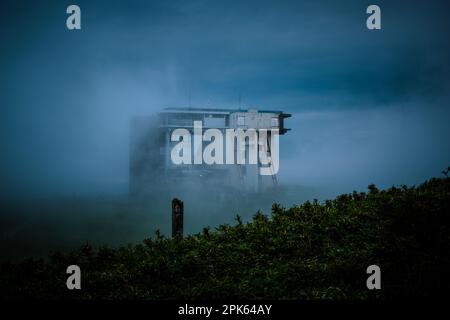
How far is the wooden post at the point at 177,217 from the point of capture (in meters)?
10.9

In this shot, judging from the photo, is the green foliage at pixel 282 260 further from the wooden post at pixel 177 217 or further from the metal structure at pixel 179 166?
the metal structure at pixel 179 166

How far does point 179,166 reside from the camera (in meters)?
19.7

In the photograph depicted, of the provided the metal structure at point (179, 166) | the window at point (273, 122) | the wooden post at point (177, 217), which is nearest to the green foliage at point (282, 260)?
the wooden post at point (177, 217)

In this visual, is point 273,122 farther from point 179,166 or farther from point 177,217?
point 177,217

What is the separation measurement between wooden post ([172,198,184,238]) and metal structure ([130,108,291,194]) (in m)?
5.20

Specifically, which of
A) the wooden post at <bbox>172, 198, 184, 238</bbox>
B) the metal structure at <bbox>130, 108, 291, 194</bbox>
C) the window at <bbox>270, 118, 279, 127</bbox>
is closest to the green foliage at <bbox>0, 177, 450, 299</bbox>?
the wooden post at <bbox>172, 198, 184, 238</bbox>

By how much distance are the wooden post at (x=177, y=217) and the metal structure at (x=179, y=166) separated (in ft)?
17.0

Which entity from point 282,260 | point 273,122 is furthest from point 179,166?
point 282,260

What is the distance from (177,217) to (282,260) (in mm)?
3628

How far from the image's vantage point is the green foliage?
682 cm

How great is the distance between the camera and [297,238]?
9.41 m

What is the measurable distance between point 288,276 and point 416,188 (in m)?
7.60

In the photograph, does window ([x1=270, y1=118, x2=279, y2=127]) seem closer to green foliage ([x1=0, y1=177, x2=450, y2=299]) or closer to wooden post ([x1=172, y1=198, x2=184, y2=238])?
green foliage ([x1=0, y1=177, x2=450, y2=299])
